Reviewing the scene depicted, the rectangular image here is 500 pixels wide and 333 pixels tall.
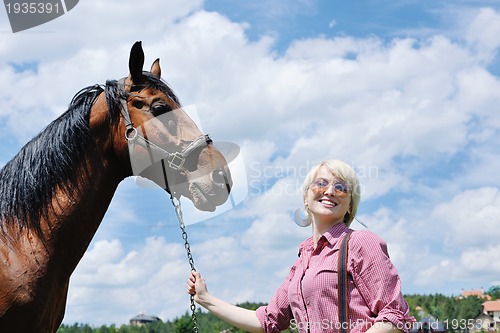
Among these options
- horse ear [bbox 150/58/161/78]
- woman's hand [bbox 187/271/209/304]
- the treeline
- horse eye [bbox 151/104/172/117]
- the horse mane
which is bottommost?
woman's hand [bbox 187/271/209/304]

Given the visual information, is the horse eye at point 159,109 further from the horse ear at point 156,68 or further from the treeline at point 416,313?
the treeline at point 416,313

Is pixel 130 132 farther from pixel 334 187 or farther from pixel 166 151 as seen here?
pixel 334 187

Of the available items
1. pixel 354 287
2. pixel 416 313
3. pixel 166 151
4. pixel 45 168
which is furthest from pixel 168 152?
pixel 416 313

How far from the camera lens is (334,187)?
410 centimetres

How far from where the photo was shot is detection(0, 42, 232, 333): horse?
4656 millimetres

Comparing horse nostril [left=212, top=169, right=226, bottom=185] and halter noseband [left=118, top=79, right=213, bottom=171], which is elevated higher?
halter noseband [left=118, top=79, right=213, bottom=171]

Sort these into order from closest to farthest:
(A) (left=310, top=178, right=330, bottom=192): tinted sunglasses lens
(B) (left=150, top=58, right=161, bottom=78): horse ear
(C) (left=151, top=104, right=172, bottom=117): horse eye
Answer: (A) (left=310, top=178, right=330, bottom=192): tinted sunglasses lens, (C) (left=151, top=104, right=172, bottom=117): horse eye, (B) (left=150, top=58, right=161, bottom=78): horse ear

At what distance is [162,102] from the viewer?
5004 millimetres

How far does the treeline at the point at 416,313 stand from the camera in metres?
139

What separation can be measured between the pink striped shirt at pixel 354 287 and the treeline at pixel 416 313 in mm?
124369

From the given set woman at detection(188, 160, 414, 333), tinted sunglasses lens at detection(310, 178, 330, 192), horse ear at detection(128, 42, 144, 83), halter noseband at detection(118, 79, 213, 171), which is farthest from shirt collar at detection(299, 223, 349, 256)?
horse ear at detection(128, 42, 144, 83)

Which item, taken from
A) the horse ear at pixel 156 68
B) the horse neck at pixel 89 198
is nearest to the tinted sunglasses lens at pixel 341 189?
the horse neck at pixel 89 198

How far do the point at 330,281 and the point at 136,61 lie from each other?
2356 millimetres

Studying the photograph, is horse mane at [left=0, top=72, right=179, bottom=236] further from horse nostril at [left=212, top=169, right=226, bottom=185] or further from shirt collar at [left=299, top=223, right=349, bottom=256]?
shirt collar at [left=299, top=223, right=349, bottom=256]
